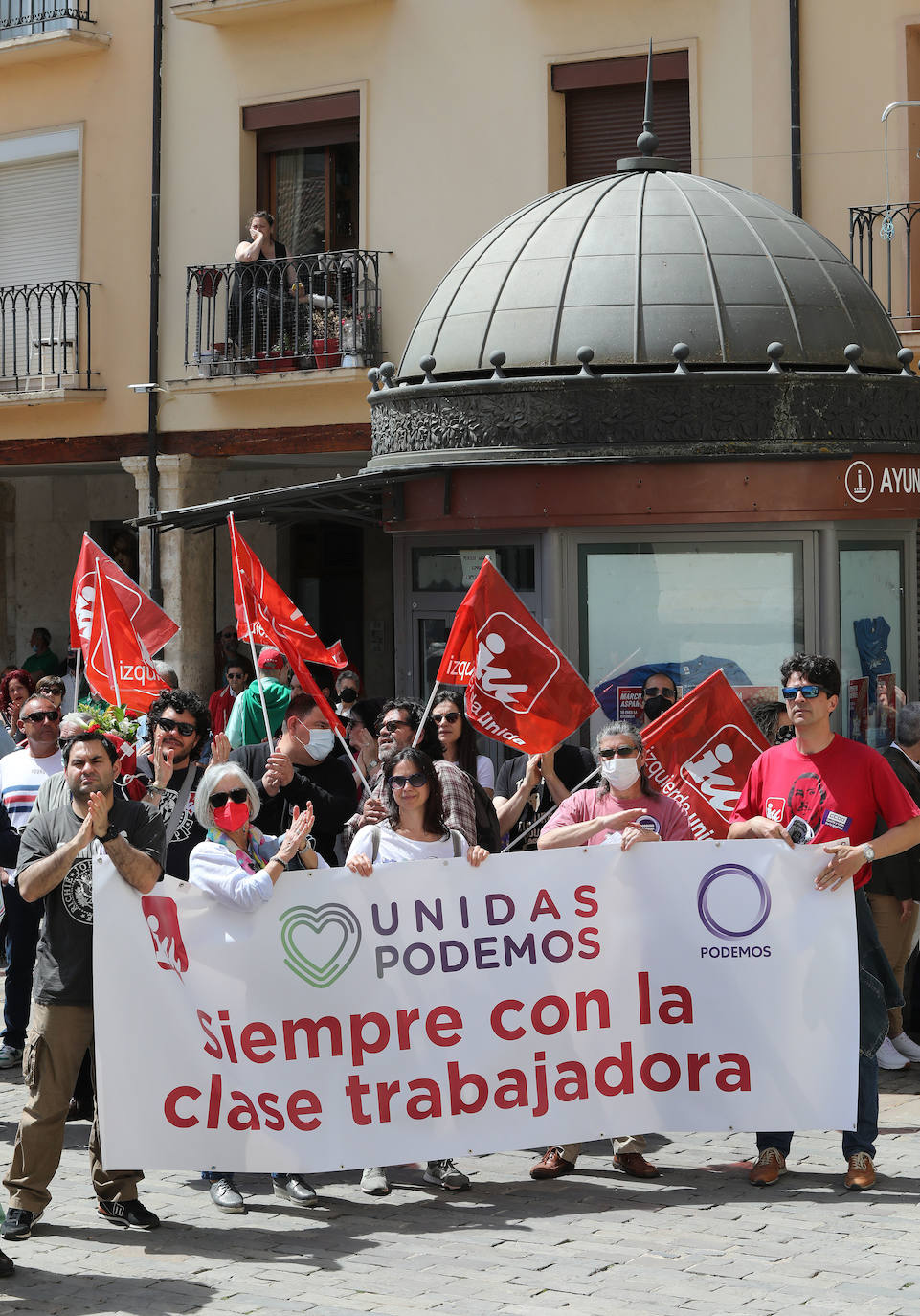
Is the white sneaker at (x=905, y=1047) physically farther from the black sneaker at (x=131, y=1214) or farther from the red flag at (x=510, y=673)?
Result: the black sneaker at (x=131, y=1214)

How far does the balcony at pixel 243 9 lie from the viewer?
59.5 ft

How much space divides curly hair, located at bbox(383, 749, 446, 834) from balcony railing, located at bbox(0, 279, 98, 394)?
13.4 meters

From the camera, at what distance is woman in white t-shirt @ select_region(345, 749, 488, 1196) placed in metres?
6.62

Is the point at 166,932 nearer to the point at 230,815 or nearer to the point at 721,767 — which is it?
the point at 230,815

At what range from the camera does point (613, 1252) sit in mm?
5844

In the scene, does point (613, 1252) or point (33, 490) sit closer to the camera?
point (613, 1252)

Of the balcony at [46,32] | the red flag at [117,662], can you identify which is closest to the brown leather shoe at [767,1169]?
the red flag at [117,662]

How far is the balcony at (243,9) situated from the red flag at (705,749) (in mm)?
12263

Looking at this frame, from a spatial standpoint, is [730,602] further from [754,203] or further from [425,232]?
[425,232]

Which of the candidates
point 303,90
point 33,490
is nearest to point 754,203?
point 303,90

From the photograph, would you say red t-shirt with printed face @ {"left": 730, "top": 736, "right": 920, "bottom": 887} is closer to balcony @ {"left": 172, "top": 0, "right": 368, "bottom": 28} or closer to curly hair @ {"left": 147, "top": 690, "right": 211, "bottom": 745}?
curly hair @ {"left": 147, "top": 690, "right": 211, "bottom": 745}

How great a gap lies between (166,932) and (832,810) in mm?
2390

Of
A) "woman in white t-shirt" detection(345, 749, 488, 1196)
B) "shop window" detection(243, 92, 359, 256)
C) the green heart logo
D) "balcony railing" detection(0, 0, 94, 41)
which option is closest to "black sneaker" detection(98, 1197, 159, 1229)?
"woman in white t-shirt" detection(345, 749, 488, 1196)

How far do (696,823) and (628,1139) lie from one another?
1.74m
